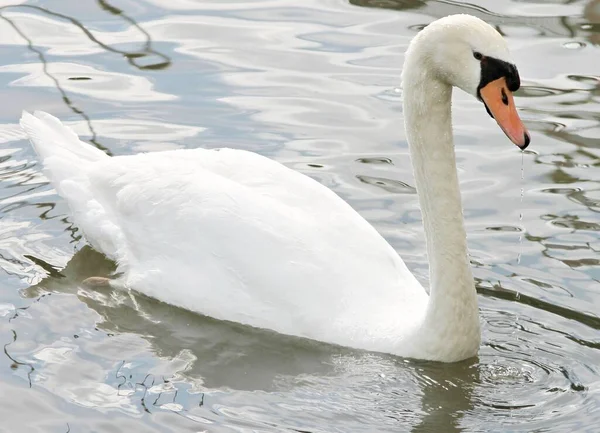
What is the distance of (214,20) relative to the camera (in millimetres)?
12117

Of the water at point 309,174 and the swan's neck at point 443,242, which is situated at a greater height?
the swan's neck at point 443,242

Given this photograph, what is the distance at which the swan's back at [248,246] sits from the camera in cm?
683

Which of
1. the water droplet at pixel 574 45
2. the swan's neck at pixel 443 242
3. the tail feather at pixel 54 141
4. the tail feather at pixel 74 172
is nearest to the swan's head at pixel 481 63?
the swan's neck at pixel 443 242

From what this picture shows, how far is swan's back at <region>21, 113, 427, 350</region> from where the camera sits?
6828mm

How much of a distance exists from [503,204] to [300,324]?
2237 millimetres

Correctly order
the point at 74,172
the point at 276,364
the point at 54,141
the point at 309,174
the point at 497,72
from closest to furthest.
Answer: the point at 497,72
the point at 276,364
the point at 74,172
the point at 54,141
the point at 309,174

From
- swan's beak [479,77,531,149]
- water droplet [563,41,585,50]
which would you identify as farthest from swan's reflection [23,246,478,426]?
water droplet [563,41,585,50]

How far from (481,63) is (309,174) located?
3054 millimetres

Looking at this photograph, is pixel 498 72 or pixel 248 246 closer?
pixel 498 72

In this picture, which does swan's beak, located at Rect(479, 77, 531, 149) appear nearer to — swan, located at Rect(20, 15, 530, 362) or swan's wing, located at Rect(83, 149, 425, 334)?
swan, located at Rect(20, 15, 530, 362)

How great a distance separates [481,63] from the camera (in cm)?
612

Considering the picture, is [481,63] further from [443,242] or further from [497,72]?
[443,242]

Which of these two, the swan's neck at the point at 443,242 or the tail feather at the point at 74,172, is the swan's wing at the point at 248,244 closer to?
the tail feather at the point at 74,172

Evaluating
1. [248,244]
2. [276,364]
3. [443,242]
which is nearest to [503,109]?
[443,242]
